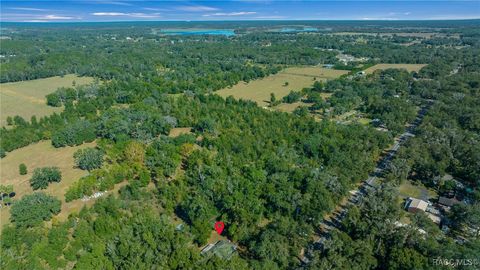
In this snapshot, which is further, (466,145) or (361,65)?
(361,65)

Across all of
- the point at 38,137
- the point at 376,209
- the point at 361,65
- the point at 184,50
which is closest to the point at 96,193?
the point at 38,137

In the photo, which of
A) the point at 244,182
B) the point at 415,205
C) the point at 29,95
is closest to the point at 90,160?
the point at 244,182

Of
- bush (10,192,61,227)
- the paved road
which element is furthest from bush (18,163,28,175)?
the paved road

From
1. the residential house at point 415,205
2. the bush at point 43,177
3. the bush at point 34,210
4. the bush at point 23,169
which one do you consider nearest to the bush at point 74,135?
the bush at point 23,169

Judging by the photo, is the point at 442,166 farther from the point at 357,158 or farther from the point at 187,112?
the point at 187,112

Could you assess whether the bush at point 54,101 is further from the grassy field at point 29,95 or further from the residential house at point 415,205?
the residential house at point 415,205

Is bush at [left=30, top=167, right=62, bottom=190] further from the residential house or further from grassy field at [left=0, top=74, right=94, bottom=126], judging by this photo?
the residential house

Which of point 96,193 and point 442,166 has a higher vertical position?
point 442,166

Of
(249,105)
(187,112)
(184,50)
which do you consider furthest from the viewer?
(184,50)

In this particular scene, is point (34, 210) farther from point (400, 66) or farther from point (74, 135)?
point (400, 66)
